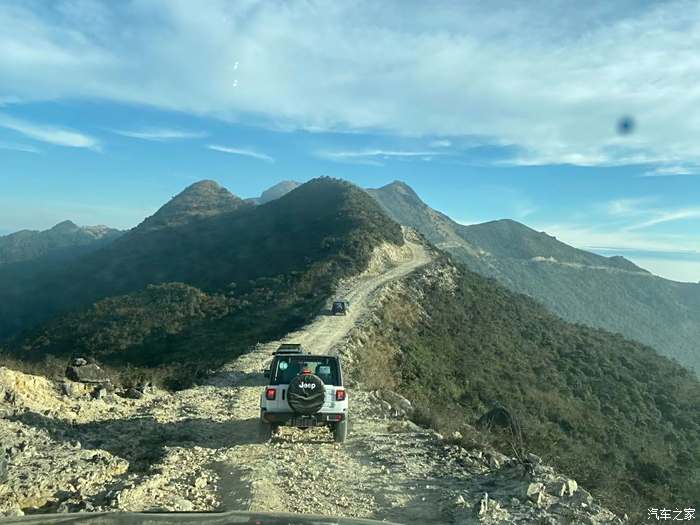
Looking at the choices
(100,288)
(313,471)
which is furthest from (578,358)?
(100,288)

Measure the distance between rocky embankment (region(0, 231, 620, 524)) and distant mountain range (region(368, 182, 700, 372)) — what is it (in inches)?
5067

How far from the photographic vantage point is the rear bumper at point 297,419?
11.5 meters

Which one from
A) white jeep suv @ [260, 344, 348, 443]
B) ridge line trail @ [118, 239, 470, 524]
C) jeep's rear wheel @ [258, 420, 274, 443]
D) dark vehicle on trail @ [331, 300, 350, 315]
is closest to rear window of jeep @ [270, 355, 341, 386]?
white jeep suv @ [260, 344, 348, 443]

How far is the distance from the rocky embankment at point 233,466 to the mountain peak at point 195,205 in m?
111

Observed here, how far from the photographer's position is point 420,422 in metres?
15.6

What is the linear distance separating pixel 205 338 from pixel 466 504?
3089 cm

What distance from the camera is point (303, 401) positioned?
1139 centimetres

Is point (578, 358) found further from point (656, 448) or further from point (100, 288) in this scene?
point (100, 288)

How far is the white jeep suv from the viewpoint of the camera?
37.4 ft

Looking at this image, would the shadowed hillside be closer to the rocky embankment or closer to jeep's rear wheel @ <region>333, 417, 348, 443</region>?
the rocky embankment

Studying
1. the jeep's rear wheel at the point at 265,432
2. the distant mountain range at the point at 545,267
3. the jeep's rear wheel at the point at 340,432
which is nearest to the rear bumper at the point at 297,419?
the jeep's rear wheel at the point at 340,432

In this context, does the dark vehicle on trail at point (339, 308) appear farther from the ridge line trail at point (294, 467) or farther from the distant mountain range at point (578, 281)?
the distant mountain range at point (578, 281)
